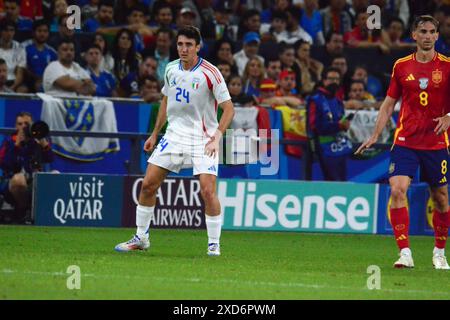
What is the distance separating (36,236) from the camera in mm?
14180

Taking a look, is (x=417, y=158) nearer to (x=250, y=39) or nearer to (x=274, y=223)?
(x=274, y=223)

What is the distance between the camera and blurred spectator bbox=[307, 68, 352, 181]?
1722 centimetres

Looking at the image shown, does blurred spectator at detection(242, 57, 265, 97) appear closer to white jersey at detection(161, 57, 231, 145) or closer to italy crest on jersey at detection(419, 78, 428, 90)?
white jersey at detection(161, 57, 231, 145)

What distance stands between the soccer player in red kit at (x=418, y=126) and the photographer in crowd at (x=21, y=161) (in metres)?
6.23

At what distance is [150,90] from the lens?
1722 centimetres

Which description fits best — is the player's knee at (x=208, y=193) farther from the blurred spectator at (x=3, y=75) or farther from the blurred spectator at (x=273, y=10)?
the blurred spectator at (x=273, y=10)

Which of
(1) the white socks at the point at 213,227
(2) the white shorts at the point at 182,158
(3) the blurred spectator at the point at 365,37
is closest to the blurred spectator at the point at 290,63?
(3) the blurred spectator at the point at 365,37

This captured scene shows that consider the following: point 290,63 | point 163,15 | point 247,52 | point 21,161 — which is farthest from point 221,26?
point 21,161

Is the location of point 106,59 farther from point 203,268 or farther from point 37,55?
point 203,268

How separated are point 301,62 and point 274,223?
380 cm

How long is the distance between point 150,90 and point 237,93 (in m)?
1.32

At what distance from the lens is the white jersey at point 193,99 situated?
11781mm

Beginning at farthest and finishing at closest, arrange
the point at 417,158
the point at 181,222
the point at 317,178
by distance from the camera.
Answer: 1. the point at 317,178
2. the point at 181,222
3. the point at 417,158
